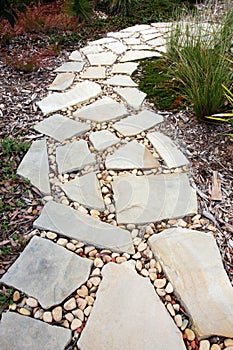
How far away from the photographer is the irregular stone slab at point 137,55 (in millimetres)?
3567

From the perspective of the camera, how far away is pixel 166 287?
149 cm

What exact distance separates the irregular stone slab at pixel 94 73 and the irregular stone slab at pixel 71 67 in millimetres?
97

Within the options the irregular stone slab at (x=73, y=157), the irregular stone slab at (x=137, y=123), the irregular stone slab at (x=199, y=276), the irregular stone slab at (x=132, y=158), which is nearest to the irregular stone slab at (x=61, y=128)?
the irregular stone slab at (x=73, y=157)

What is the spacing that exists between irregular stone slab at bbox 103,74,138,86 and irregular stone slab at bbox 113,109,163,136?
0.53 meters

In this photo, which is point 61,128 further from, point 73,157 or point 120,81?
point 120,81

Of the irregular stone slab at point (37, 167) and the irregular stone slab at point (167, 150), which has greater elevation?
the irregular stone slab at point (167, 150)

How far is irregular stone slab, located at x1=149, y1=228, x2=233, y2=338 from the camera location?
1.35 m

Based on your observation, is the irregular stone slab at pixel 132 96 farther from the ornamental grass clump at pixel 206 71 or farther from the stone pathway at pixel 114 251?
the ornamental grass clump at pixel 206 71

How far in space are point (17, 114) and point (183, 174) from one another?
146cm

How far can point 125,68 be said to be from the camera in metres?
3.37

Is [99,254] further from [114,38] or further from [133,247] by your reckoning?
[114,38]

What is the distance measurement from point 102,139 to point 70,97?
725 mm

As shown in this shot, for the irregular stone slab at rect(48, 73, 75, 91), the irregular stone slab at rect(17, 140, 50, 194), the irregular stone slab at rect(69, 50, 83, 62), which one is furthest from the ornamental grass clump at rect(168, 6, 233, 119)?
the irregular stone slab at rect(69, 50, 83, 62)

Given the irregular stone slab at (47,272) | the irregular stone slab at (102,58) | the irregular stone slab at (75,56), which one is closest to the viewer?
the irregular stone slab at (47,272)
